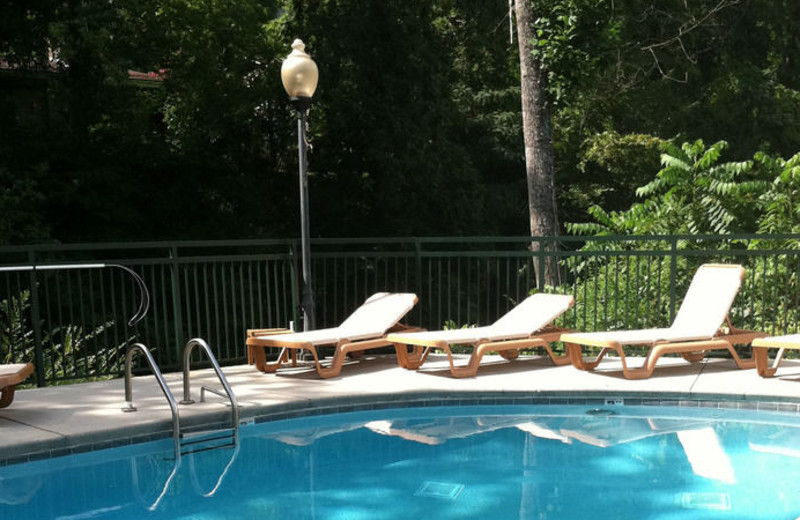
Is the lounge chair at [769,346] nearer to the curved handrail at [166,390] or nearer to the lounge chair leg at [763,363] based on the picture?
the lounge chair leg at [763,363]

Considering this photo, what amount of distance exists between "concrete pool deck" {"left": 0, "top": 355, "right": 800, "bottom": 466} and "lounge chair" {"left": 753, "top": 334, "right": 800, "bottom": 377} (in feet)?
0.34

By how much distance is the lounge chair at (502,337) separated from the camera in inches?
314

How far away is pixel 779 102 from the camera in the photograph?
920 inches

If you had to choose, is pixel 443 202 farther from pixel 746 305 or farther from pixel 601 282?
pixel 746 305

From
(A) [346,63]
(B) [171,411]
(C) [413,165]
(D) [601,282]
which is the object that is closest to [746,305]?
(D) [601,282]

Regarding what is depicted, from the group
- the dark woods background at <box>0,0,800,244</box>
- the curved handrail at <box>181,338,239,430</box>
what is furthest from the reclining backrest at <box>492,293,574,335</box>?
the dark woods background at <box>0,0,800,244</box>

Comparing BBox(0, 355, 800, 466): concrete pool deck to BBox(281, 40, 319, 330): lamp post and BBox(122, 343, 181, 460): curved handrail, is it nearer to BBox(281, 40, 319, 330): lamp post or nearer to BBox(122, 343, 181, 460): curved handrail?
BBox(122, 343, 181, 460): curved handrail

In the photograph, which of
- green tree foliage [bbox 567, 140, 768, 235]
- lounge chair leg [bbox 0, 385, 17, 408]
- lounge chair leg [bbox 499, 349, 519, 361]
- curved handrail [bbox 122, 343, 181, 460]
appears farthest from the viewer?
green tree foliage [bbox 567, 140, 768, 235]

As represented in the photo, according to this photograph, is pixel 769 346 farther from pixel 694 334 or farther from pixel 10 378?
pixel 10 378

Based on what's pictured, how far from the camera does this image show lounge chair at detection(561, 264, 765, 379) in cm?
776

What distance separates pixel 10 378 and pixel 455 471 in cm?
318

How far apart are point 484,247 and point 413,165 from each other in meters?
4.05

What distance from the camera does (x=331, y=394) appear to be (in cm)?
728

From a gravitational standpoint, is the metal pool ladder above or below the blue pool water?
above
